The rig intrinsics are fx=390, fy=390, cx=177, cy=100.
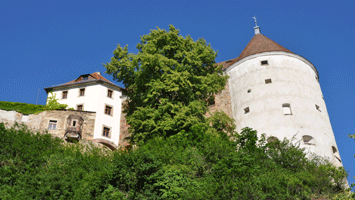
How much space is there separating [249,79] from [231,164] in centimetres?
1255

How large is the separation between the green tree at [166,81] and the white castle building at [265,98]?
2.71 m

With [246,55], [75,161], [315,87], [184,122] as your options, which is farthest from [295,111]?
[75,161]

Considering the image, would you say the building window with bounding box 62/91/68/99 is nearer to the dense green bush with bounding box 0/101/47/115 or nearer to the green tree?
the dense green bush with bounding box 0/101/47/115

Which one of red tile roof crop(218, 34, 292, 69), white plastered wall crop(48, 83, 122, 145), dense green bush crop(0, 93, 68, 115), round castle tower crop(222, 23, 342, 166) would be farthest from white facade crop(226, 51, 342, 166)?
dense green bush crop(0, 93, 68, 115)

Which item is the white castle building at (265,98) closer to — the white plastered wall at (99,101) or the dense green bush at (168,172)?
the white plastered wall at (99,101)

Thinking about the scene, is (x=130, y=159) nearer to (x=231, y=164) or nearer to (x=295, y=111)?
(x=231, y=164)

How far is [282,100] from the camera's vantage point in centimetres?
2711

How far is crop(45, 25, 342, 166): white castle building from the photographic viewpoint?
26.0m

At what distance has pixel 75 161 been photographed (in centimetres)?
1892

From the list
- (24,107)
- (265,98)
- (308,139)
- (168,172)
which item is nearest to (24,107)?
(24,107)

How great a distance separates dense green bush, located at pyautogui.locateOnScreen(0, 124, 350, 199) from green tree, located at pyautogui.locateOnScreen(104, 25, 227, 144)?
7.92ft

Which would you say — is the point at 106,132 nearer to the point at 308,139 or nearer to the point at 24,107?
the point at 24,107

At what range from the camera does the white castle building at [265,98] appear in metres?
26.0

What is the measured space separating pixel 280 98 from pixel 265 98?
40.2 inches
